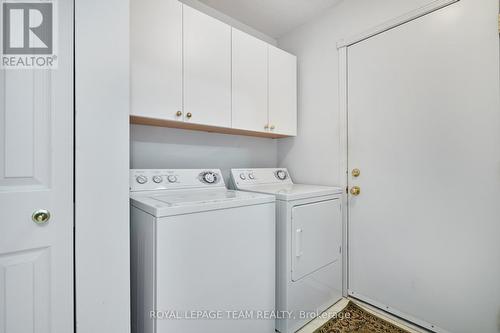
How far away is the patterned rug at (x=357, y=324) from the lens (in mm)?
1565

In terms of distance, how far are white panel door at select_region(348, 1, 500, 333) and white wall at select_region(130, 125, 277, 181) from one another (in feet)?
2.98

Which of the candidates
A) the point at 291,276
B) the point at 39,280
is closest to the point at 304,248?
the point at 291,276

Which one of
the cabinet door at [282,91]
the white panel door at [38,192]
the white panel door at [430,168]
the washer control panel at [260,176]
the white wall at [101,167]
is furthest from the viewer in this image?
the cabinet door at [282,91]

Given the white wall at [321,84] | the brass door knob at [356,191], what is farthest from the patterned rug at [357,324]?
the white wall at [321,84]

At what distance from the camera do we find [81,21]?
92cm

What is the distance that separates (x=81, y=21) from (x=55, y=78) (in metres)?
0.25

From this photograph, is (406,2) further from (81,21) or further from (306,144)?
(81,21)

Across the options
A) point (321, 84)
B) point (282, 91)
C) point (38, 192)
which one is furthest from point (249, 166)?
point (38, 192)

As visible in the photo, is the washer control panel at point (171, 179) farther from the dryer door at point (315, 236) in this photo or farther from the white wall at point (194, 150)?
the dryer door at point (315, 236)

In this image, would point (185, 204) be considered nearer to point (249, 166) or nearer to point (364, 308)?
point (249, 166)

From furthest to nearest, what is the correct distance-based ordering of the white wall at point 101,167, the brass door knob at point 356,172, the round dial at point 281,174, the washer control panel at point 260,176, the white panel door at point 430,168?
the round dial at point 281,174
the washer control panel at point 260,176
the brass door knob at point 356,172
the white panel door at point 430,168
the white wall at point 101,167

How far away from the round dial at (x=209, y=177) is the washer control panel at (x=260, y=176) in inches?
6.9

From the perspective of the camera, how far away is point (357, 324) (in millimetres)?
1627

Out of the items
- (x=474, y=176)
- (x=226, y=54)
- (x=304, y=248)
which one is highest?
(x=226, y=54)
